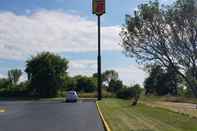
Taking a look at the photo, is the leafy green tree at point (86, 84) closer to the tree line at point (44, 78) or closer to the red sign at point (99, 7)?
the tree line at point (44, 78)

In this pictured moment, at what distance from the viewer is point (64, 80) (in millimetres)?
106188

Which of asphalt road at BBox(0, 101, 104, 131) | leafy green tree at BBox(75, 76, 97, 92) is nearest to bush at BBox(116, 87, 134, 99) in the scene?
leafy green tree at BBox(75, 76, 97, 92)

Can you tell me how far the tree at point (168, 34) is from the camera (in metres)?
35.8

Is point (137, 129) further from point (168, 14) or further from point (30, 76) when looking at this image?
point (30, 76)

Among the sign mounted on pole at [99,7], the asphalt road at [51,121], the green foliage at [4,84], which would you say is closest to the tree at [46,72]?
the green foliage at [4,84]

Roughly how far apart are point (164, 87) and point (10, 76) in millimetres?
76543

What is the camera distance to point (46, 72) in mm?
103812

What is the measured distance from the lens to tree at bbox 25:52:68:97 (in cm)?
10319

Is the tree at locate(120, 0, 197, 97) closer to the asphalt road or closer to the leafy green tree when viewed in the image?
the asphalt road

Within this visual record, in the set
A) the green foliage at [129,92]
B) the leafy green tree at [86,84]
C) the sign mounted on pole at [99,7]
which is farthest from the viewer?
the leafy green tree at [86,84]

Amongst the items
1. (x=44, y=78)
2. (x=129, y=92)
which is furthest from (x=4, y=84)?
(x=129, y=92)

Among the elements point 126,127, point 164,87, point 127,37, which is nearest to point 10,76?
point 164,87

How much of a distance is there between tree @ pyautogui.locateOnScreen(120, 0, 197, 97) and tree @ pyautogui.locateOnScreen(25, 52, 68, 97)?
64.1 meters

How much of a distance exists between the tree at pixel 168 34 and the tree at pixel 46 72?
64.1 meters
